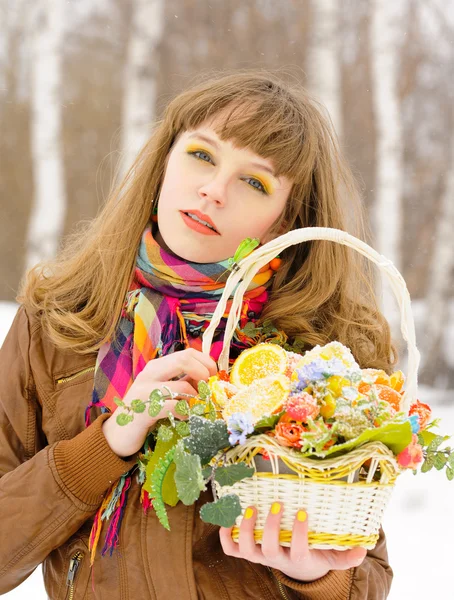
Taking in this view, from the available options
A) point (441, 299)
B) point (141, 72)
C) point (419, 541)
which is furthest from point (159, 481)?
point (441, 299)

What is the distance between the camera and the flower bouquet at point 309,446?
115 centimetres

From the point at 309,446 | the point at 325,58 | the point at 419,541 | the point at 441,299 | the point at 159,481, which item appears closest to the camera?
the point at 309,446

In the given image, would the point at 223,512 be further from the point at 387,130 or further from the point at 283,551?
the point at 387,130

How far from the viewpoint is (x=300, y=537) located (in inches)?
46.9

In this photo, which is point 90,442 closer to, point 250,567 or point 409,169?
point 250,567

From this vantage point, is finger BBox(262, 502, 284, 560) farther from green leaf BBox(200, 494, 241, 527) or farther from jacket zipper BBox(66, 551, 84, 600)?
jacket zipper BBox(66, 551, 84, 600)

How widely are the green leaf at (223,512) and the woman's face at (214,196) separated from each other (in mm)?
611

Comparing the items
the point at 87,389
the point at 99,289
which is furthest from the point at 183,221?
the point at 87,389

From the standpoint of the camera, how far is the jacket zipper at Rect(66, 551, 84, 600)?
59.3 inches

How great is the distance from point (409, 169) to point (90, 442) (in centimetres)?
559

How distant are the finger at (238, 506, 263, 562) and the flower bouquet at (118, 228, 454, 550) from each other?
0.01 metres

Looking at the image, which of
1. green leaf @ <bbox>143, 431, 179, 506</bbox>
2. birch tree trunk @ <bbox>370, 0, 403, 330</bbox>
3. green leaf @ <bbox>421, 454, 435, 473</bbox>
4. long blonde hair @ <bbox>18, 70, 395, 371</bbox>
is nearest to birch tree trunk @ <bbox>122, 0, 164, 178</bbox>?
birch tree trunk @ <bbox>370, 0, 403, 330</bbox>

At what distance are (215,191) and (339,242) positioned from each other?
0.31 metres

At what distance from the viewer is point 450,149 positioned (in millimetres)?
6215
